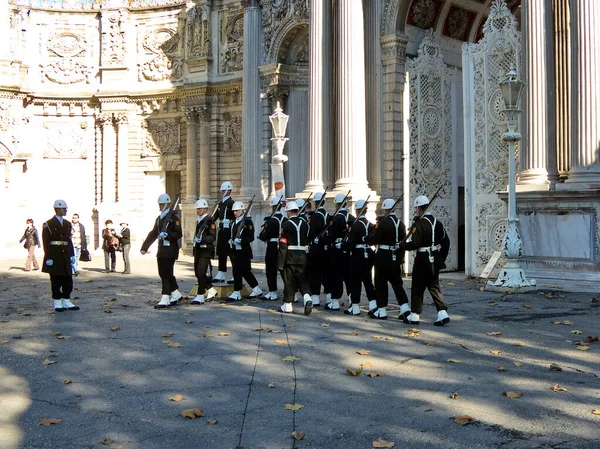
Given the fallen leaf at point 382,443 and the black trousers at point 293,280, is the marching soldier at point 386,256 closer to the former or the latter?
the black trousers at point 293,280

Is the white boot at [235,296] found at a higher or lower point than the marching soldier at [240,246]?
lower

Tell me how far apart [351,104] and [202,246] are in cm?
857

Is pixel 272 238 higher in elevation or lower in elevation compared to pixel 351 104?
lower

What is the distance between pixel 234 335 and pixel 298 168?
16.5 m

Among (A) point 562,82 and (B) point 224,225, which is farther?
(A) point 562,82

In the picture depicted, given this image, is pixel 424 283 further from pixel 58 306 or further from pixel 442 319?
pixel 58 306

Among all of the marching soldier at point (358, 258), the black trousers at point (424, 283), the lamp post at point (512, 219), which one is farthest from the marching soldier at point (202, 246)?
the lamp post at point (512, 219)

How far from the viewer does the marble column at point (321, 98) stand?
22.8 meters

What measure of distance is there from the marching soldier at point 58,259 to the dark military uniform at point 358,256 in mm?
5117

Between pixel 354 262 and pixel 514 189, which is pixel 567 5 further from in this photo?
pixel 354 262

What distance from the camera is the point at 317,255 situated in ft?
47.5

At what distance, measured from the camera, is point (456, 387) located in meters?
7.48

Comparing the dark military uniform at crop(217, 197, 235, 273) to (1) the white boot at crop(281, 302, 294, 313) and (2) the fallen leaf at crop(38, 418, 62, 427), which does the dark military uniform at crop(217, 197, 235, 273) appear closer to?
(1) the white boot at crop(281, 302, 294, 313)

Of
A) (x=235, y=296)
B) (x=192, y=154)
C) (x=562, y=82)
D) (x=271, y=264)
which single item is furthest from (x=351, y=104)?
(x=192, y=154)
